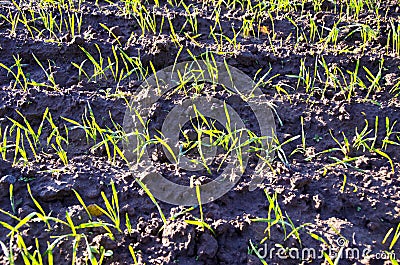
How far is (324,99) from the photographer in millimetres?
2424

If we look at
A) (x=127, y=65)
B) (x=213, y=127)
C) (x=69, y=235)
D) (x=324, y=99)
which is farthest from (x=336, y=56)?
(x=69, y=235)

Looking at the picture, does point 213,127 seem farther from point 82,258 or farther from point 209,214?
point 82,258

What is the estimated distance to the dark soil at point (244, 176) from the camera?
1.74 meters

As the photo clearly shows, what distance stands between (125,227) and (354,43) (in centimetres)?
172

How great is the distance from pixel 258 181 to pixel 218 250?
1.26 feet

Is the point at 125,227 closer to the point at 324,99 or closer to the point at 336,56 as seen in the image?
the point at 324,99

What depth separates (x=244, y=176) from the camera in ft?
6.63

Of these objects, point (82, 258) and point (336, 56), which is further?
point (336, 56)

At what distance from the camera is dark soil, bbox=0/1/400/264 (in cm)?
174

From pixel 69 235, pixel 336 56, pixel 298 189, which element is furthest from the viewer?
pixel 336 56

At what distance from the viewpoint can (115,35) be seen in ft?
9.36

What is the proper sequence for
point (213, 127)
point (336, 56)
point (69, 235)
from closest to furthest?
point (69, 235) → point (213, 127) → point (336, 56)

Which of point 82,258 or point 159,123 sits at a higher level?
point 159,123

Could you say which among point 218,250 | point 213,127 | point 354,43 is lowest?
point 218,250
